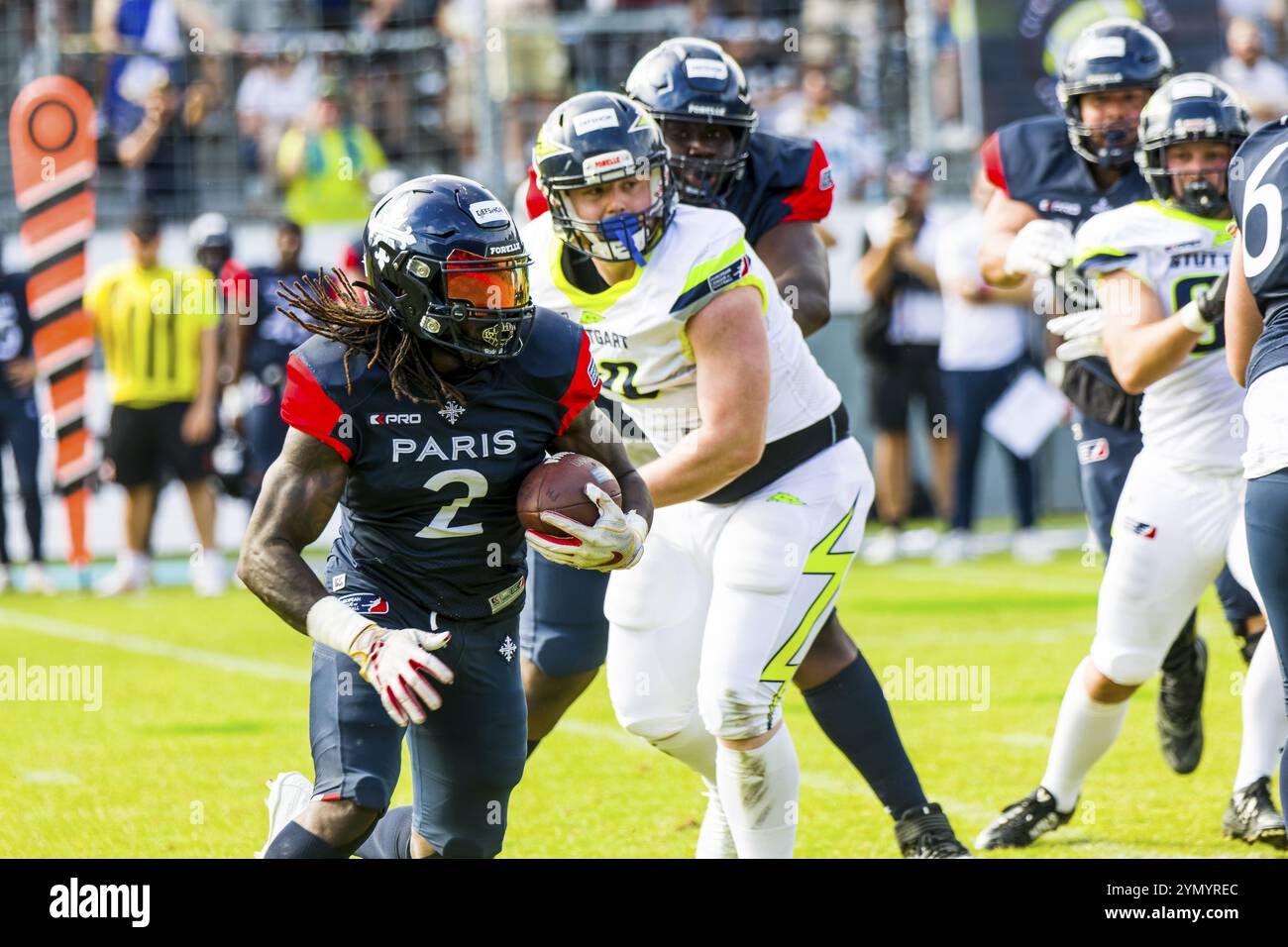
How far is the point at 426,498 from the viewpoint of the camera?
363 cm

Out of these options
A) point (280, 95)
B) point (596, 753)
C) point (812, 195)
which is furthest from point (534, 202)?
point (280, 95)

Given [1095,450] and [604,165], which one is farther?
[1095,450]

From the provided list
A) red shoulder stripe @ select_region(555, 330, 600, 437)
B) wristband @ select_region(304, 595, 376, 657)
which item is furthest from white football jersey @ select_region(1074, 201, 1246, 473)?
wristband @ select_region(304, 595, 376, 657)

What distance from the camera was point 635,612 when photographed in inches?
173

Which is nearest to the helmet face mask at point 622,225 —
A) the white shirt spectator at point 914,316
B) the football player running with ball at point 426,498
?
the football player running with ball at point 426,498

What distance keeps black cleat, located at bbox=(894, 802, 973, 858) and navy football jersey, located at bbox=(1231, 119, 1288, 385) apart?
146cm

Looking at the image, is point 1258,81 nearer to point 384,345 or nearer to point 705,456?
point 705,456

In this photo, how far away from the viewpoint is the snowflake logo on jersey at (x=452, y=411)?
3.61 meters

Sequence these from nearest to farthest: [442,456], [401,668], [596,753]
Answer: [401,668], [442,456], [596,753]

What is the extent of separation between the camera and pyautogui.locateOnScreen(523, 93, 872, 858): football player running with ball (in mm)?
4062

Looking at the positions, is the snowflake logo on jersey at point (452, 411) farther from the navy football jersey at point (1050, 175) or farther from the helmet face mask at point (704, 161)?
the navy football jersey at point (1050, 175)

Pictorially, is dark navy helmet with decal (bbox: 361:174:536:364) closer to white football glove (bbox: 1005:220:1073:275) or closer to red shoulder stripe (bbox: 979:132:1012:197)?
white football glove (bbox: 1005:220:1073:275)

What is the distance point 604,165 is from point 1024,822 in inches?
84.6
